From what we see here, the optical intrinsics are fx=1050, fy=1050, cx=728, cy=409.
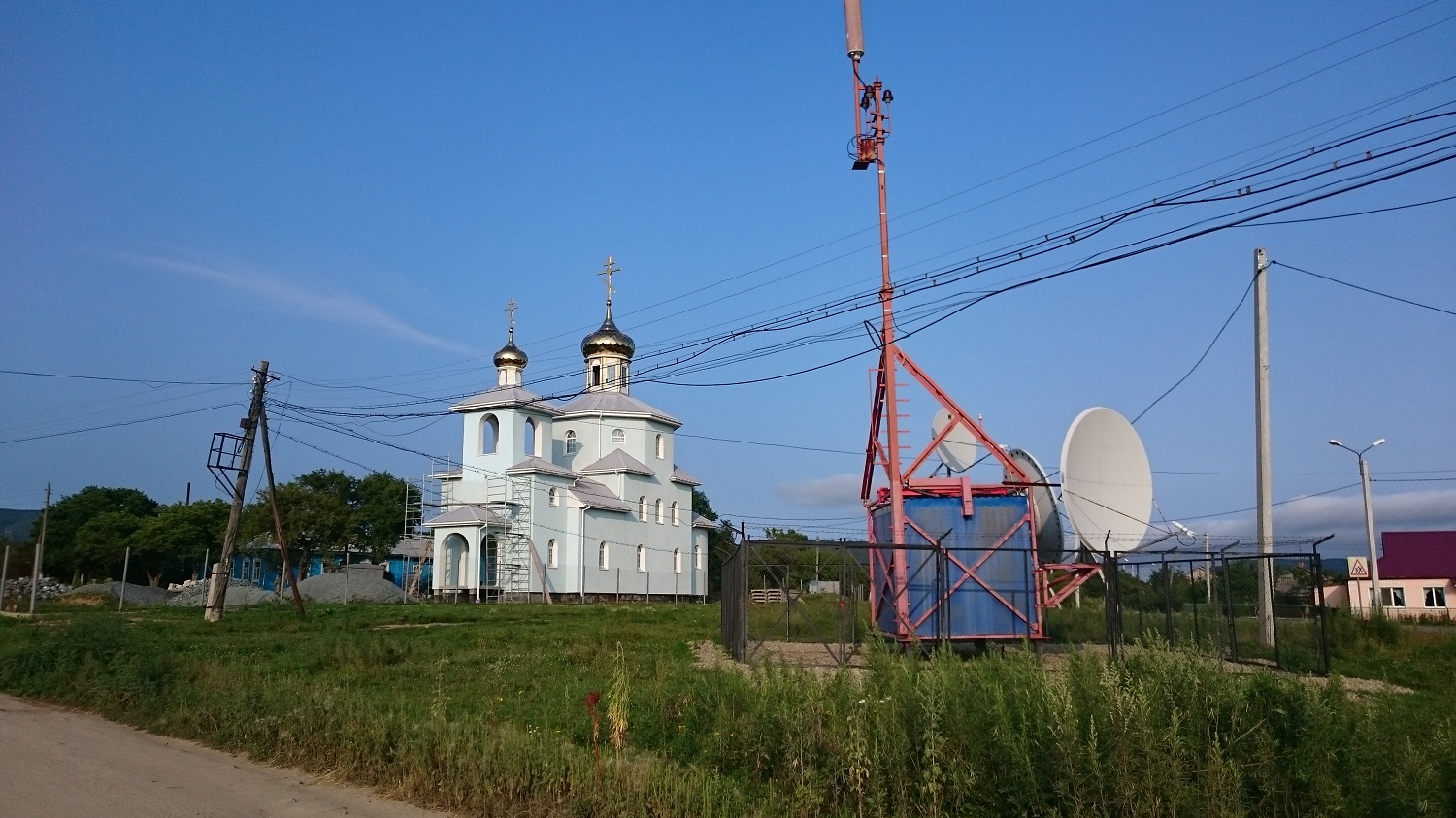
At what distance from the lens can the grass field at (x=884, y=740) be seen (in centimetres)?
625

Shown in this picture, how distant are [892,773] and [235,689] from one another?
8.46 meters

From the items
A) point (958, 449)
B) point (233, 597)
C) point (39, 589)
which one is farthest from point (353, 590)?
point (958, 449)

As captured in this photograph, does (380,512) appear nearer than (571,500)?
No

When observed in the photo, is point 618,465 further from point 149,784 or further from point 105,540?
point 149,784

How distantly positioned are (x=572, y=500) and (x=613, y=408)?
761 centimetres

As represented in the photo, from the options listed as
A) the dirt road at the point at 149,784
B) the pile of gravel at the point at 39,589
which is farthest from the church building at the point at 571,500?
the dirt road at the point at 149,784

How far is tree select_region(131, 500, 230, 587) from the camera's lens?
75.1 meters

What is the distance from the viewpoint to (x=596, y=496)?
57.8m

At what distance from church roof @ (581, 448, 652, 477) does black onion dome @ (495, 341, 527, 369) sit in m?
7.10

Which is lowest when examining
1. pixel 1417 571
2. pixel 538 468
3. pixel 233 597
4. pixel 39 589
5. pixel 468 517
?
pixel 233 597

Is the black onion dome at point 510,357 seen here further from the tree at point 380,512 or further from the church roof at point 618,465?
the tree at point 380,512

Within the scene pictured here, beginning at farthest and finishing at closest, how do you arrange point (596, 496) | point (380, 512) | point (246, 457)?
point (380, 512), point (596, 496), point (246, 457)

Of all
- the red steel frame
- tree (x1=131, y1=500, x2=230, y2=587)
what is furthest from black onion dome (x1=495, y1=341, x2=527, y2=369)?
the red steel frame

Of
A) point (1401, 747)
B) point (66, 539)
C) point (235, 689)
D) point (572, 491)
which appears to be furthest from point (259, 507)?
point (1401, 747)
